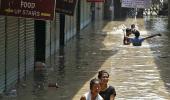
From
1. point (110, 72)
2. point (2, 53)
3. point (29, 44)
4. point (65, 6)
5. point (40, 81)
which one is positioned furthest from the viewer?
point (110, 72)

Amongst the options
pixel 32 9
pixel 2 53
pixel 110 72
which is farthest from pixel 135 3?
pixel 32 9

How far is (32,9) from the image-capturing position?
11594mm

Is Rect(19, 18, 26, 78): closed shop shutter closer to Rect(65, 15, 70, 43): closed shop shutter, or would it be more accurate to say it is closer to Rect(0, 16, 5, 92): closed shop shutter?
Rect(0, 16, 5, 92): closed shop shutter

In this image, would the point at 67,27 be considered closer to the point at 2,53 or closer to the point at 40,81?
the point at 40,81

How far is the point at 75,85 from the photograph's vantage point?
16234 millimetres

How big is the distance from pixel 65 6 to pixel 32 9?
496 cm

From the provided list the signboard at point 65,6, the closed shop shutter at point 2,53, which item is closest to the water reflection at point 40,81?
the closed shop shutter at point 2,53

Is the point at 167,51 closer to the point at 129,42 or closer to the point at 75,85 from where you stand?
the point at 129,42

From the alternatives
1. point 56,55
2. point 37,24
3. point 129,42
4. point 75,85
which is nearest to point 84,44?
point 129,42

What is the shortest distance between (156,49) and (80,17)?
16429 millimetres

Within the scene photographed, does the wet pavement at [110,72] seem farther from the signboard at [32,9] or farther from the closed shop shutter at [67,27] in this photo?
the signboard at [32,9]

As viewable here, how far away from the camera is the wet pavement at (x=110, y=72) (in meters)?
14.8

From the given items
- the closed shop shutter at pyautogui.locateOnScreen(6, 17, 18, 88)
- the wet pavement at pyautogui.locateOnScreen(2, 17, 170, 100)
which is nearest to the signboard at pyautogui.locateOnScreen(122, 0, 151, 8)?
the wet pavement at pyautogui.locateOnScreen(2, 17, 170, 100)

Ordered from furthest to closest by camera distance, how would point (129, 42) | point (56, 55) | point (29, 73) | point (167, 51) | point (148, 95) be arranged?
1. point (129, 42)
2. point (167, 51)
3. point (56, 55)
4. point (29, 73)
5. point (148, 95)
